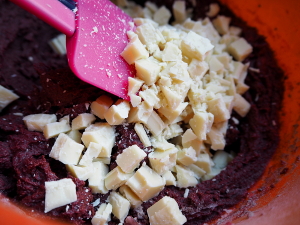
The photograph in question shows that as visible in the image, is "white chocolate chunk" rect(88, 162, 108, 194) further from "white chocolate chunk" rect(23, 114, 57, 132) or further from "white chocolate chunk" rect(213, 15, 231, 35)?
"white chocolate chunk" rect(213, 15, 231, 35)

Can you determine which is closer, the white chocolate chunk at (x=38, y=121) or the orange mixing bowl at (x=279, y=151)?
the orange mixing bowl at (x=279, y=151)

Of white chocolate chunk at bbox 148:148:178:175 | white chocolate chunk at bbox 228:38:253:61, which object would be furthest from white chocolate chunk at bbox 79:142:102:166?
white chocolate chunk at bbox 228:38:253:61

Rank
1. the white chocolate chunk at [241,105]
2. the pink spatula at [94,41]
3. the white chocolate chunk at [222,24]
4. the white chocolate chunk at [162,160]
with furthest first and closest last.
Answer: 1. the white chocolate chunk at [222,24]
2. the white chocolate chunk at [241,105]
3. the white chocolate chunk at [162,160]
4. the pink spatula at [94,41]

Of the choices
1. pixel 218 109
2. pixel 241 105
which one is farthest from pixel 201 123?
pixel 241 105

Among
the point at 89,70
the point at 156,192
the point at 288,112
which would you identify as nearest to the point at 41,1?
the point at 89,70

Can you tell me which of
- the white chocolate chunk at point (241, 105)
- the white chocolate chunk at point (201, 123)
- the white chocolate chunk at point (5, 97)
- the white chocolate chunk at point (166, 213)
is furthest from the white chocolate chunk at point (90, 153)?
the white chocolate chunk at point (241, 105)

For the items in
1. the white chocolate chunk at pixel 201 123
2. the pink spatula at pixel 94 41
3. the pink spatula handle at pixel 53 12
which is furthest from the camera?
the white chocolate chunk at pixel 201 123

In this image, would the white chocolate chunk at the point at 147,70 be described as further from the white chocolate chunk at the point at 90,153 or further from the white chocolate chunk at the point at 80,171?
the white chocolate chunk at the point at 80,171
